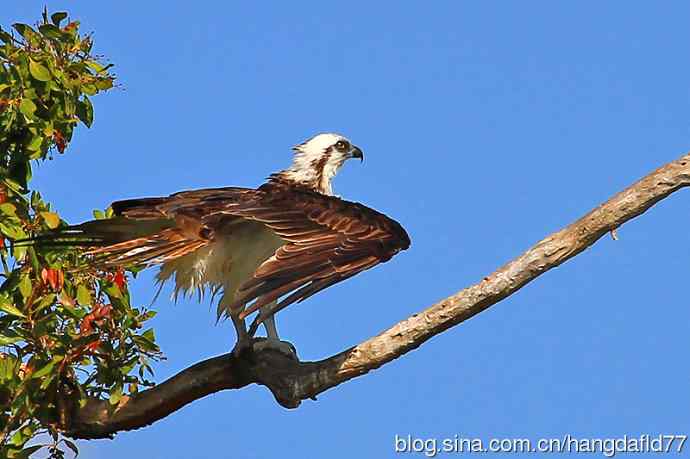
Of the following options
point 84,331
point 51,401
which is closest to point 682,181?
point 84,331

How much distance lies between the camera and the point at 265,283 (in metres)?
5.97

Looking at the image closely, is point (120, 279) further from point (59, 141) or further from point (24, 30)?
point (24, 30)

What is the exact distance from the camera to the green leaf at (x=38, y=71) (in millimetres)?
6270

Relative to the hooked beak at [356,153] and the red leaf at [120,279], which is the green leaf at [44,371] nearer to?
the red leaf at [120,279]

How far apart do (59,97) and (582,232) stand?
2685 mm

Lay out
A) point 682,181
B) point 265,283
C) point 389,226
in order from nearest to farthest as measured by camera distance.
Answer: point 682,181 < point 265,283 < point 389,226

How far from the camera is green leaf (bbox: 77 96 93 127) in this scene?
21.9 ft

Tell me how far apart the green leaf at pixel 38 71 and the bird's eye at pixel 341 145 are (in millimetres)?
2548

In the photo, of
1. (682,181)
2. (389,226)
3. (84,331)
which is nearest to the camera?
(682,181)

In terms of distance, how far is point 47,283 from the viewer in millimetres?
6297

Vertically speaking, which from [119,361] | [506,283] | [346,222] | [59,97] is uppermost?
[59,97]

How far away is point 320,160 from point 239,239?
1.37 meters

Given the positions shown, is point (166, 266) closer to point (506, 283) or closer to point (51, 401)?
point (51, 401)

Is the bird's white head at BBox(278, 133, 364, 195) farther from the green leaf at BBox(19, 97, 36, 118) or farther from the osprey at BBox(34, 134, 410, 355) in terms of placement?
the green leaf at BBox(19, 97, 36, 118)
